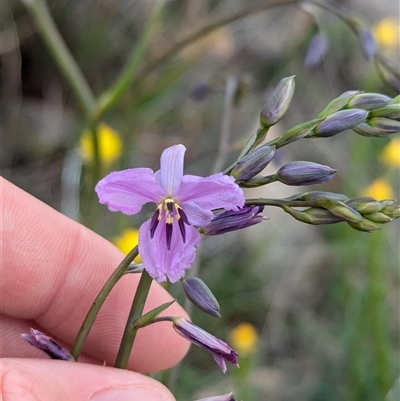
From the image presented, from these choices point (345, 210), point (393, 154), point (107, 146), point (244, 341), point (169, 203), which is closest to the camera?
point (345, 210)

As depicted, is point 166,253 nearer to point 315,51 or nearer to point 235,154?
point 315,51

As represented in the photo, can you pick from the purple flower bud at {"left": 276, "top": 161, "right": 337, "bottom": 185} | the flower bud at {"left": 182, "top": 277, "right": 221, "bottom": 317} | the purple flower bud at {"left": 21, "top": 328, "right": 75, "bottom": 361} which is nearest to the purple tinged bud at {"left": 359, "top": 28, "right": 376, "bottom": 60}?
the purple flower bud at {"left": 276, "top": 161, "right": 337, "bottom": 185}

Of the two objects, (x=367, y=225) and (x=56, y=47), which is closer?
(x=367, y=225)

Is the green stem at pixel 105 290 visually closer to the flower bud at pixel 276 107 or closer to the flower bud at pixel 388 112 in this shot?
the flower bud at pixel 276 107

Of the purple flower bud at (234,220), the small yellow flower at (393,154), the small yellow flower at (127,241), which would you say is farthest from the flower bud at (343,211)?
the small yellow flower at (393,154)

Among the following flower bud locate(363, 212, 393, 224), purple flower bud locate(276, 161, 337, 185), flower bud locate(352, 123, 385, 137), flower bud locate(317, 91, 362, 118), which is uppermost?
flower bud locate(317, 91, 362, 118)

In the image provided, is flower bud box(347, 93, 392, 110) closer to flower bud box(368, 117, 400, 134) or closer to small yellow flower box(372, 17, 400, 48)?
flower bud box(368, 117, 400, 134)

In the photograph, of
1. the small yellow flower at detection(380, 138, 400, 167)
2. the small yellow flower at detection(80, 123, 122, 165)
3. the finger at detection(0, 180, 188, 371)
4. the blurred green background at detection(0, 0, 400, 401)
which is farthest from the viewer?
the small yellow flower at detection(380, 138, 400, 167)

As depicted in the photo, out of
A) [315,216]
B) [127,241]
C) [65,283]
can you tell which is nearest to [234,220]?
[315,216]
